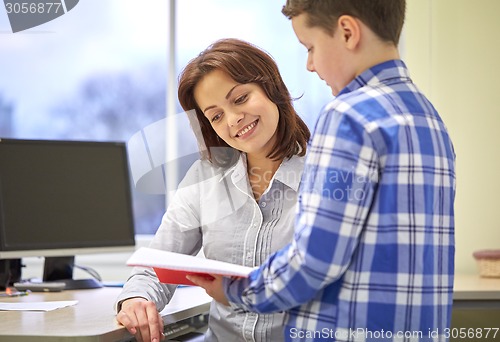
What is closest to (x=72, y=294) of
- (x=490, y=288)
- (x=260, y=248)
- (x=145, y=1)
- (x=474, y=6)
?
(x=260, y=248)

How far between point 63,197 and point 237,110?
1.03 meters

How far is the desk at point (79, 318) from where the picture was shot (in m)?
1.30

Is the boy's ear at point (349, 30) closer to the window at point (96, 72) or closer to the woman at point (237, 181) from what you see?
Answer: the woman at point (237, 181)

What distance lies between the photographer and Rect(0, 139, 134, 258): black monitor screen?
2279 mm

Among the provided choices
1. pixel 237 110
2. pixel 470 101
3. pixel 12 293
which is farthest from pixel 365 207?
pixel 470 101

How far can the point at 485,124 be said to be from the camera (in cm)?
318

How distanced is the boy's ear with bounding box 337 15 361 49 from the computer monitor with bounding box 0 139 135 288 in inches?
60.1

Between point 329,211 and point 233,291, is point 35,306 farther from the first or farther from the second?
point 329,211

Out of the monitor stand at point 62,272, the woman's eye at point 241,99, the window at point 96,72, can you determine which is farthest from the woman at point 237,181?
the window at point 96,72

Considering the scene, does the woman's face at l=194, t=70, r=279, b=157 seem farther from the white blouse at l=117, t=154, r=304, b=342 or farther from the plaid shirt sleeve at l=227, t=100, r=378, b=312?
the plaid shirt sleeve at l=227, t=100, r=378, b=312

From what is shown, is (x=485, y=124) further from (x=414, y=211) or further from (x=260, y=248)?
(x=414, y=211)

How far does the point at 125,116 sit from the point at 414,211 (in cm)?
289

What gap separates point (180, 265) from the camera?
1080 mm

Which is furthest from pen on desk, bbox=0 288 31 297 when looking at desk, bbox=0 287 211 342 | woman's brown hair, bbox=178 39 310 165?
woman's brown hair, bbox=178 39 310 165
